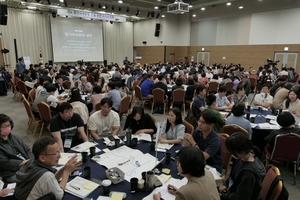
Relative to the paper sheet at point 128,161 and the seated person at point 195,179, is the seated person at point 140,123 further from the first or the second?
the seated person at point 195,179

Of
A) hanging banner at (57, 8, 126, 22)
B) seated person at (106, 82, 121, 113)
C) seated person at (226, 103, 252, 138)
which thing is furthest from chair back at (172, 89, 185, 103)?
hanging banner at (57, 8, 126, 22)

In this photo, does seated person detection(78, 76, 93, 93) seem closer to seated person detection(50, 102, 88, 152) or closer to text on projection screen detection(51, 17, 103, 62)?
seated person detection(50, 102, 88, 152)

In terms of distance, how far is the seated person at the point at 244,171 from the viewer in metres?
1.67

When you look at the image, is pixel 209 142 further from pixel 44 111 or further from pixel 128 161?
pixel 44 111

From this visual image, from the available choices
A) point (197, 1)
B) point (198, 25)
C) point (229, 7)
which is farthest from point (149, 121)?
point (198, 25)

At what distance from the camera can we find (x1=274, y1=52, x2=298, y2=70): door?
12.5 meters

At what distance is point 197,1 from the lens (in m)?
14.1

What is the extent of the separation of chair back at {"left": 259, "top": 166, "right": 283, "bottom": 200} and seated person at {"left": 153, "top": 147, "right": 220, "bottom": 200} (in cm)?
56

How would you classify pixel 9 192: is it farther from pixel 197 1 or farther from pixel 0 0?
pixel 197 1

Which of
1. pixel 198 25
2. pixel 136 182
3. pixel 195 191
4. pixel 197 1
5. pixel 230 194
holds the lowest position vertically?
pixel 230 194

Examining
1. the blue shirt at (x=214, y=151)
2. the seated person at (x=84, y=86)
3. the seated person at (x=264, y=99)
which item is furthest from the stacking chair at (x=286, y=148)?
the seated person at (x=84, y=86)

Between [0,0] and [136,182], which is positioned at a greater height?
[0,0]

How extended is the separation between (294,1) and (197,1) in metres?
5.81

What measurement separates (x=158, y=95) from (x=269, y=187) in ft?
15.4
